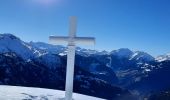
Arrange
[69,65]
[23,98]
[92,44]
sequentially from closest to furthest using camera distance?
[69,65], [92,44], [23,98]

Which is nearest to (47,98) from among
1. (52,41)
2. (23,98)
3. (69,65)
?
(23,98)

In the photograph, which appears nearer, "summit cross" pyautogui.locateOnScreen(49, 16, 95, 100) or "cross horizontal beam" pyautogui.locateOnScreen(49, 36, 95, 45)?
"summit cross" pyautogui.locateOnScreen(49, 16, 95, 100)

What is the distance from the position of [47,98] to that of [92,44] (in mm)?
6490

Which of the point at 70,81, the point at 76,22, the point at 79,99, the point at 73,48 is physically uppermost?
the point at 76,22

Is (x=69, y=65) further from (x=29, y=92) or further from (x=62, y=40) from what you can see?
(x=29, y=92)

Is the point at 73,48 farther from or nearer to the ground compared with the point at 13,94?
farther from the ground

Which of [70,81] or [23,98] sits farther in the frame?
[23,98]

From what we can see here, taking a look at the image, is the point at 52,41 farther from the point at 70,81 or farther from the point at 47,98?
the point at 47,98

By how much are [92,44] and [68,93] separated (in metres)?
2.16

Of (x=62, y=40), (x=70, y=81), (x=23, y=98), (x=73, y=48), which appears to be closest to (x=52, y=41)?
(x=62, y=40)

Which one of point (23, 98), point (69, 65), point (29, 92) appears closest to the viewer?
point (69, 65)

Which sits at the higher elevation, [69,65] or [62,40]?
[62,40]

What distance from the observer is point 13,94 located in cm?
1873

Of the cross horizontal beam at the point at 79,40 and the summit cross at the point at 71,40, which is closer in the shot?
the summit cross at the point at 71,40
